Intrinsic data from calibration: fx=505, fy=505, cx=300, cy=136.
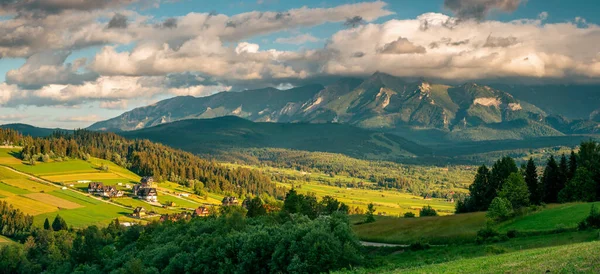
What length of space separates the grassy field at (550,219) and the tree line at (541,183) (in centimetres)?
361

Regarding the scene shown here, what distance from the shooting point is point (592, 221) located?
54250mm

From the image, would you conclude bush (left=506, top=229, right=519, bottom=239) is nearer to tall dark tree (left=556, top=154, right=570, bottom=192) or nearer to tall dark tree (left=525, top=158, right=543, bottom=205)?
tall dark tree (left=525, top=158, right=543, bottom=205)

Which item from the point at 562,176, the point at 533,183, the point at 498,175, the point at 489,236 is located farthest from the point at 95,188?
the point at 489,236

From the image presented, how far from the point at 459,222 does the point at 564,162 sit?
1467 inches

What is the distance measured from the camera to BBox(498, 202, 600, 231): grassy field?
192 feet

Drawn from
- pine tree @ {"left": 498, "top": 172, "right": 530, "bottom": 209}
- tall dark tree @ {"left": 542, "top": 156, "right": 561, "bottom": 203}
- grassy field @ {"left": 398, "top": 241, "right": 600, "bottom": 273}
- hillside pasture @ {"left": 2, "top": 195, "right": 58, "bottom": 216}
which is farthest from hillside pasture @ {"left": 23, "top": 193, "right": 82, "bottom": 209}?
grassy field @ {"left": 398, "top": 241, "right": 600, "bottom": 273}

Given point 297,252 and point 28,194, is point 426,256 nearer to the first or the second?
point 297,252

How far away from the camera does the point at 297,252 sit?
53.9m

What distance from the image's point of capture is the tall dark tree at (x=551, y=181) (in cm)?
9906

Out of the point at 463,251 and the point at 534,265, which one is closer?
the point at 534,265

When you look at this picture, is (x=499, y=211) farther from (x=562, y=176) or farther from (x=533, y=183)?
(x=562, y=176)

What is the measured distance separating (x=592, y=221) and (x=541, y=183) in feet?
162

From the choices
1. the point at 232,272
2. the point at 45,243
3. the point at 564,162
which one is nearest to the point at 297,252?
the point at 232,272

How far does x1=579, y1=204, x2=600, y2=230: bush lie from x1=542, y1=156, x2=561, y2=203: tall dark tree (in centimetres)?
4758
